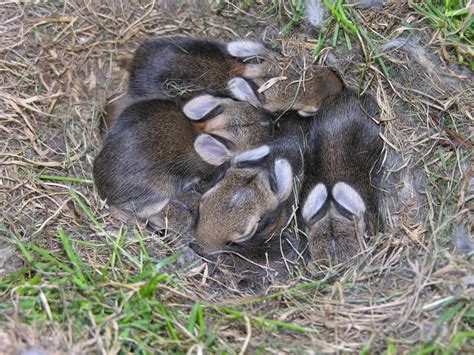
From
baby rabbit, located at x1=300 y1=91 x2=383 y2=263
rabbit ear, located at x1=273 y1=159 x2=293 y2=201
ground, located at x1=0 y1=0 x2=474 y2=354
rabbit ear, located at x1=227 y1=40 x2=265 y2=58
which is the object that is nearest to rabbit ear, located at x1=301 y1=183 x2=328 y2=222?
baby rabbit, located at x1=300 y1=91 x2=383 y2=263

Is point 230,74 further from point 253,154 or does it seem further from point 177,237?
point 177,237

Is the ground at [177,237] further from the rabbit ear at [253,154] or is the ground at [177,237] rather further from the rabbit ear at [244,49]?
the rabbit ear at [253,154]

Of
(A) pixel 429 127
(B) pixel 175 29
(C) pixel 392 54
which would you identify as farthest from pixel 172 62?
(A) pixel 429 127

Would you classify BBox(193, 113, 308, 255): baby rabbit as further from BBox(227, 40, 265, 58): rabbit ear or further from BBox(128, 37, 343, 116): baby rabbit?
BBox(227, 40, 265, 58): rabbit ear

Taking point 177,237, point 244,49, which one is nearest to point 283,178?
point 177,237

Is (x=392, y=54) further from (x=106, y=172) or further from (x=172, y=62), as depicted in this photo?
(x=106, y=172)

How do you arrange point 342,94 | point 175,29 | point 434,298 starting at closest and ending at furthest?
point 434,298
point 342,94
point 175,29

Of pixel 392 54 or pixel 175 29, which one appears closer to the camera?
pixel 392 54
